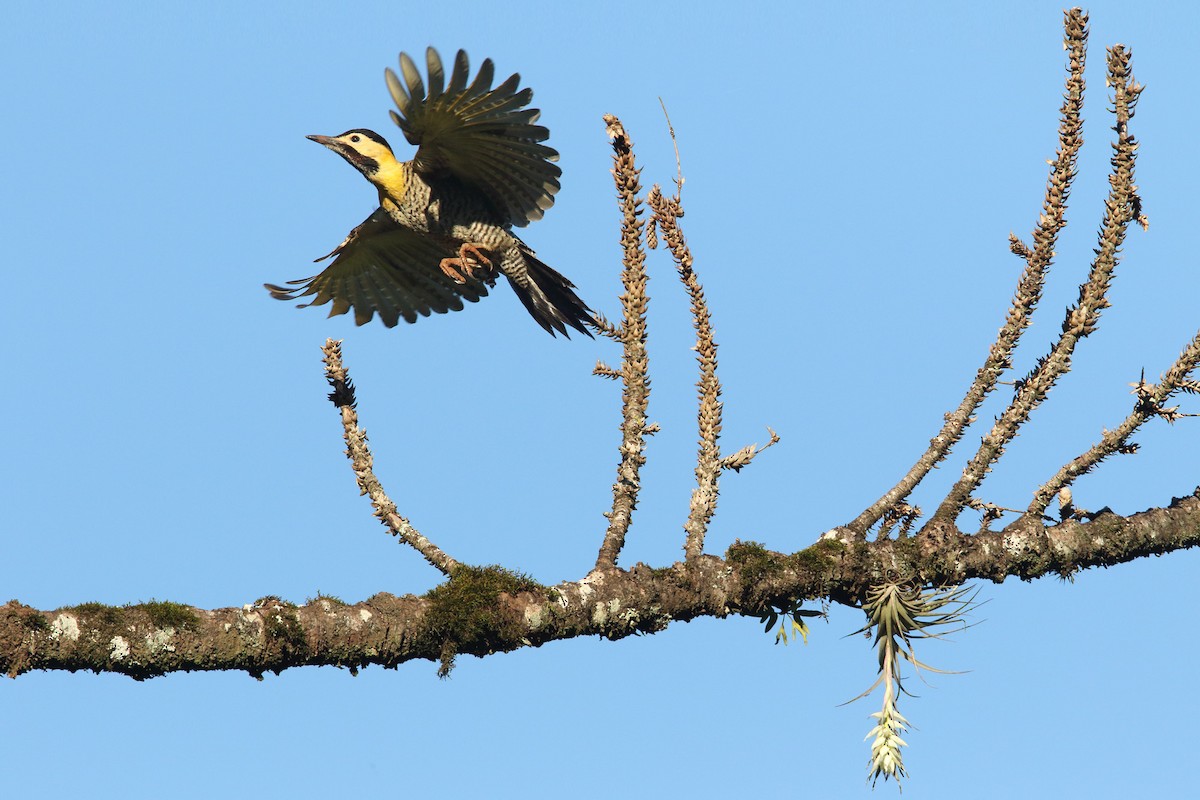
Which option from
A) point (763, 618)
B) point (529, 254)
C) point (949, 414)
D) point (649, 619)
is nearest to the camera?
point (649, 619)

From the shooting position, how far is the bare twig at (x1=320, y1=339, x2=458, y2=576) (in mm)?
4414

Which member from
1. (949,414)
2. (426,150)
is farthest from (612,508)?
(426,150)

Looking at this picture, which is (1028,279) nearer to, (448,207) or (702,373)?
(702,373)

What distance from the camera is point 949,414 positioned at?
185 inches

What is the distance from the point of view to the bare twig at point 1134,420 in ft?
14.9

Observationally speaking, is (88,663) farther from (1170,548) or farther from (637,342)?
(1170,548)

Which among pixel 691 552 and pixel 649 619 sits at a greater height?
pixel 691 552

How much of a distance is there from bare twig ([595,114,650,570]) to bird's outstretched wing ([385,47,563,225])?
→ 1397 millimetres

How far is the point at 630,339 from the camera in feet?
14.8

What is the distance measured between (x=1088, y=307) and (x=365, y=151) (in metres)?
4.08

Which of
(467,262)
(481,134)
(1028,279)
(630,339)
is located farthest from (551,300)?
(1028,279)

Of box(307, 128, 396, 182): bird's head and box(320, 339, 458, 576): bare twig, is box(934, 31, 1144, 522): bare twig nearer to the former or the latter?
box(320, 339, 458, 576): bare twig

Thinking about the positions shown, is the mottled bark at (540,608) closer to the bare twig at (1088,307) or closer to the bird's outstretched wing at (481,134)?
the bare twig at (1088,307)

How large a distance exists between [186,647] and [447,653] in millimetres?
796
